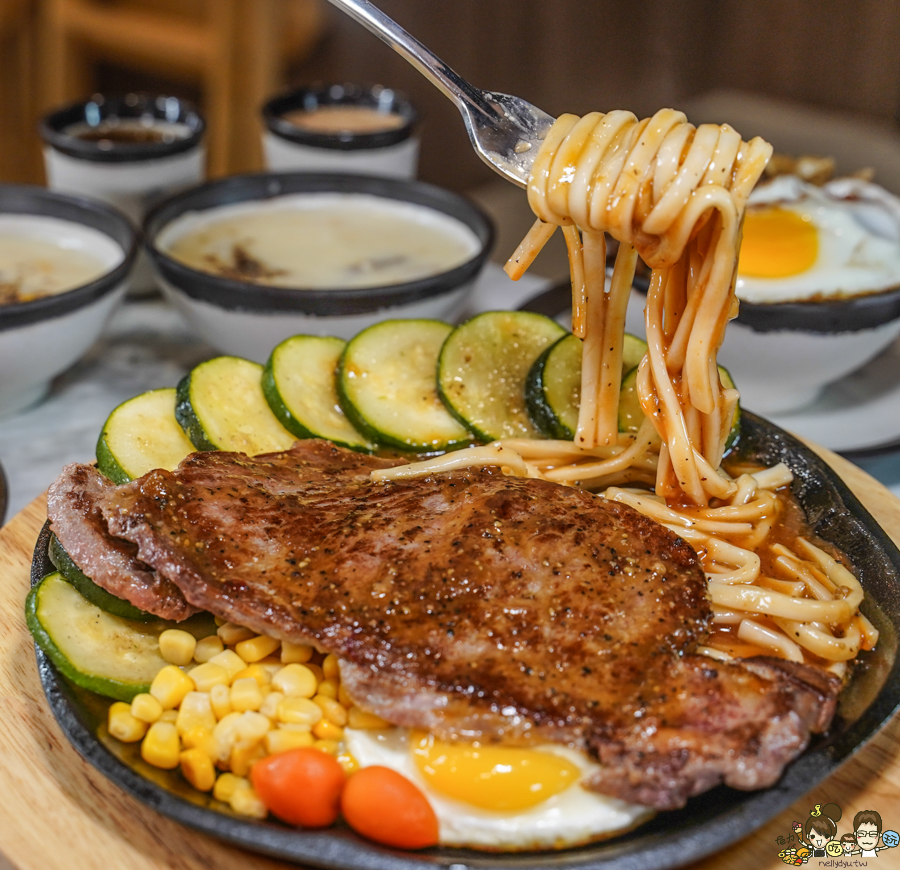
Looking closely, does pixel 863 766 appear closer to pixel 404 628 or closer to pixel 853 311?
pixel 404 628

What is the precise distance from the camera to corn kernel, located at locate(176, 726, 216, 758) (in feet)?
7.13

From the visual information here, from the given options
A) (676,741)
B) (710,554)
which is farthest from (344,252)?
(676,741)

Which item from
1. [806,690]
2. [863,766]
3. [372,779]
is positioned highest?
[806,690]

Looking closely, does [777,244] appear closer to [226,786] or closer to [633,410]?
[633,410]

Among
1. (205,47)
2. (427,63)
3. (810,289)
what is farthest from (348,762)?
(205,47)

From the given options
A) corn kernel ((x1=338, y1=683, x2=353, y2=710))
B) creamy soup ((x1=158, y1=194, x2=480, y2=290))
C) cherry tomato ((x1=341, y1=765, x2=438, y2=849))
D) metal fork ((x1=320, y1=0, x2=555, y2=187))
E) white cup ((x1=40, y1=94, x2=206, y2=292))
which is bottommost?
corn kernel ((x1=338, y1=683, x2=353, y2=710))

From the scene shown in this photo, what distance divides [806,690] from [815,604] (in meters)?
0.43

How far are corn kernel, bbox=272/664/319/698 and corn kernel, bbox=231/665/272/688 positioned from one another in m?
0.03

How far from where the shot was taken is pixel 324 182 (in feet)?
16.8

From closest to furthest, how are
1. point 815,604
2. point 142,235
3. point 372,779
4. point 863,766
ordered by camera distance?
1. point 372,779
2. point 863,766
3. point 815,604
4. point 142,235

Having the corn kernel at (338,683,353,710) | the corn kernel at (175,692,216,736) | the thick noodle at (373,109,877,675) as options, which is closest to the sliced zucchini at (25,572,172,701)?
the corn kernel at (175,692,216,736)

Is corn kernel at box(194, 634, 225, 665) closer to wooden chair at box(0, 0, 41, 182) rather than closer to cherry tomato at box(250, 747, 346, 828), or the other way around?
cherry tomato at box(250, 747, 346, 828)

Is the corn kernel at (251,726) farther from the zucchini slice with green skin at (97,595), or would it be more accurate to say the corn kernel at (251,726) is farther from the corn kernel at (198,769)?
the zucchini slice with green skin at (97,595)

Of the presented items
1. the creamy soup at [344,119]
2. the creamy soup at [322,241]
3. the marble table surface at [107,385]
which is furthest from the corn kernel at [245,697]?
the creamy soup at [344,119]
